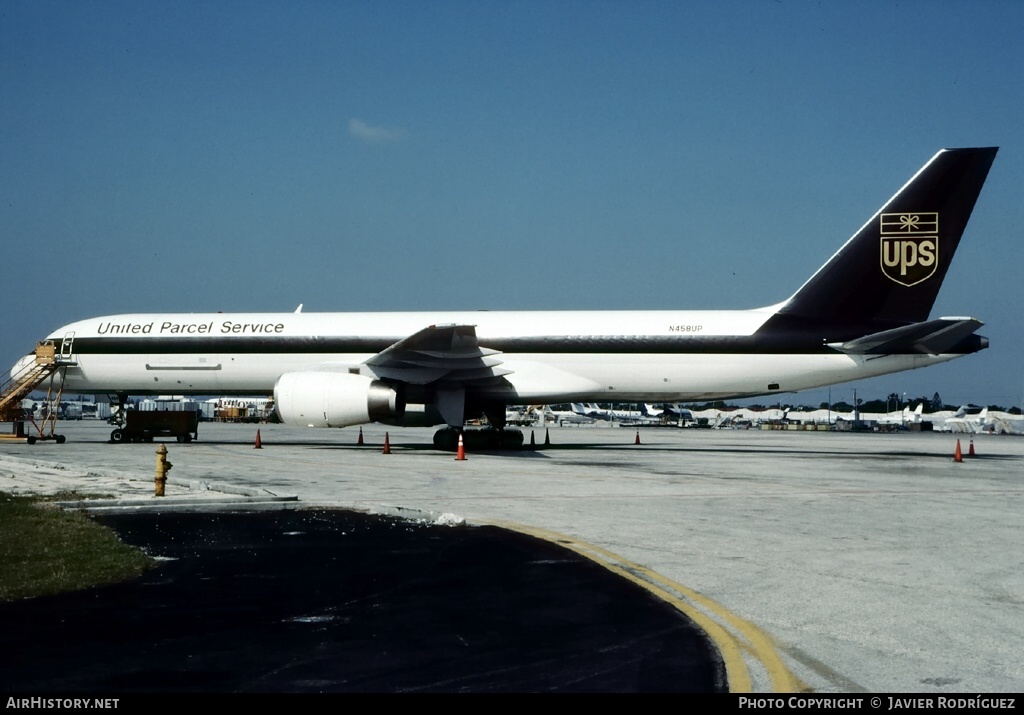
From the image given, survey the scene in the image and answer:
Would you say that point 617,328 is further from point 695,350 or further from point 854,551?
point 854,551

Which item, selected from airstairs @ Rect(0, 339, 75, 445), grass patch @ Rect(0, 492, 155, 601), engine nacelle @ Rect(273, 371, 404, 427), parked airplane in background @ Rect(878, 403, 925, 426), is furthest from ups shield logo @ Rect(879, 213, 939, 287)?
parked airplane in background @ Rect(878, 403, 925, 426)

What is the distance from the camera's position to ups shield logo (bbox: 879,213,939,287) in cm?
2552

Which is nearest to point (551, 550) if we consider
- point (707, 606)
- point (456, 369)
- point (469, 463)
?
point (707, 606)

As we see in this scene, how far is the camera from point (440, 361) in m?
27.0

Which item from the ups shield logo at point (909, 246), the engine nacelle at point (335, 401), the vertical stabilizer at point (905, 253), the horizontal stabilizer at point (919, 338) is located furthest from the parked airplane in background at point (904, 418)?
the engine nacelle at point (335, 401)

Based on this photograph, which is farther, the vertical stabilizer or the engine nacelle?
the engine nacelle

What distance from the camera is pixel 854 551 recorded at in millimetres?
9523

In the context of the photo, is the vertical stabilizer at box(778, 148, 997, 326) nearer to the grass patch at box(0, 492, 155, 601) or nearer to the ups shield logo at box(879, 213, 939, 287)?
the ups shield logo at box(879, 213, 939, 287)

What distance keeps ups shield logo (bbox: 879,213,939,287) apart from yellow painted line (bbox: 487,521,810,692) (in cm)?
1952

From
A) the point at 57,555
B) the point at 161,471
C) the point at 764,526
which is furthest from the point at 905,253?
the point at 57,555

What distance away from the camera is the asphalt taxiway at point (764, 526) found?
5.74 m

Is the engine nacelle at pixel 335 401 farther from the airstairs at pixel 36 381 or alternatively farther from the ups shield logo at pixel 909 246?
the ups shield logo at pixel 909 246

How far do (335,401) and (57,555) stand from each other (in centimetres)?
1687

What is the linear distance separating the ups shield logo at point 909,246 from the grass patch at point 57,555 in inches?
858
